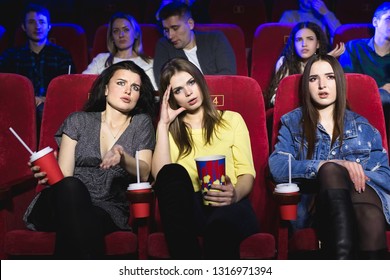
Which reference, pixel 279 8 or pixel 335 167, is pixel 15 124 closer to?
pixel 335 167

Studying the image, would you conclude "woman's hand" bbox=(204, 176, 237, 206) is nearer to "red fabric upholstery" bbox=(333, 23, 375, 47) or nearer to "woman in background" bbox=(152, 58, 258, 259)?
"woman in background" bbox=(152, 58, 258, 259)

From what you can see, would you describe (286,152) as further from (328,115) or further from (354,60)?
(354,60)

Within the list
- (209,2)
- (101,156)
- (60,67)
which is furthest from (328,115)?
(209,2)

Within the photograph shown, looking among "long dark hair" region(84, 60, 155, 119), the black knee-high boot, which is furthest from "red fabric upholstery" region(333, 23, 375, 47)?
the black knee-high boot

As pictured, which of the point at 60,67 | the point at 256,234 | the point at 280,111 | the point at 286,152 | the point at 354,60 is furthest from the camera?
the point at 60,67

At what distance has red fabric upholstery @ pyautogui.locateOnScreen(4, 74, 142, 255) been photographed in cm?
128

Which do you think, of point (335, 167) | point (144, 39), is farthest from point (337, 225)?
point (144, 39)

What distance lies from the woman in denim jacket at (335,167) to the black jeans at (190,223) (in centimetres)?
17

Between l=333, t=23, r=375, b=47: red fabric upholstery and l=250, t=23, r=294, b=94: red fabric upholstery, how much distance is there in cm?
17

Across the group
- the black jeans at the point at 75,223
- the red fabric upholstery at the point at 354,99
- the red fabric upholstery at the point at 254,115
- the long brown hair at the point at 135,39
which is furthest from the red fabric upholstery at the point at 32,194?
the long brown hair at the point at 135,39

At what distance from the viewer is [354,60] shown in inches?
82.7
